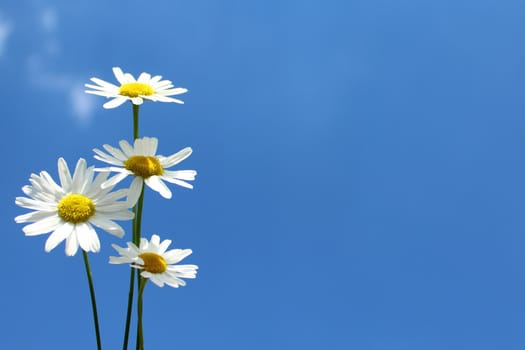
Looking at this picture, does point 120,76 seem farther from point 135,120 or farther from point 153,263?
point 153,263

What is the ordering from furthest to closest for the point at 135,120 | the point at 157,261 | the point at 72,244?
the point at 135,120
the point at 157,261
the point at 72,244

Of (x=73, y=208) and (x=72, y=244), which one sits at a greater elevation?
(x=73, y=208)

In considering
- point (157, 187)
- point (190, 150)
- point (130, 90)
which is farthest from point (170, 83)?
point (157, 187)

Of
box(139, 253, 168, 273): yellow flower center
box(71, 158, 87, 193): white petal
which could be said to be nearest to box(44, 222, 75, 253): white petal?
box(71, 158, 87, 193): white petal

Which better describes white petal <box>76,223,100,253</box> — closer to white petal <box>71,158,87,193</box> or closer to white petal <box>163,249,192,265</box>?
white petal <box>71,158,87,193</box>

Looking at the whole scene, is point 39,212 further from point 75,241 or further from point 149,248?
point 149,248

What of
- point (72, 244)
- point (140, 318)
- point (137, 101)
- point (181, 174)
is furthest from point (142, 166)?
point (140, 318)
